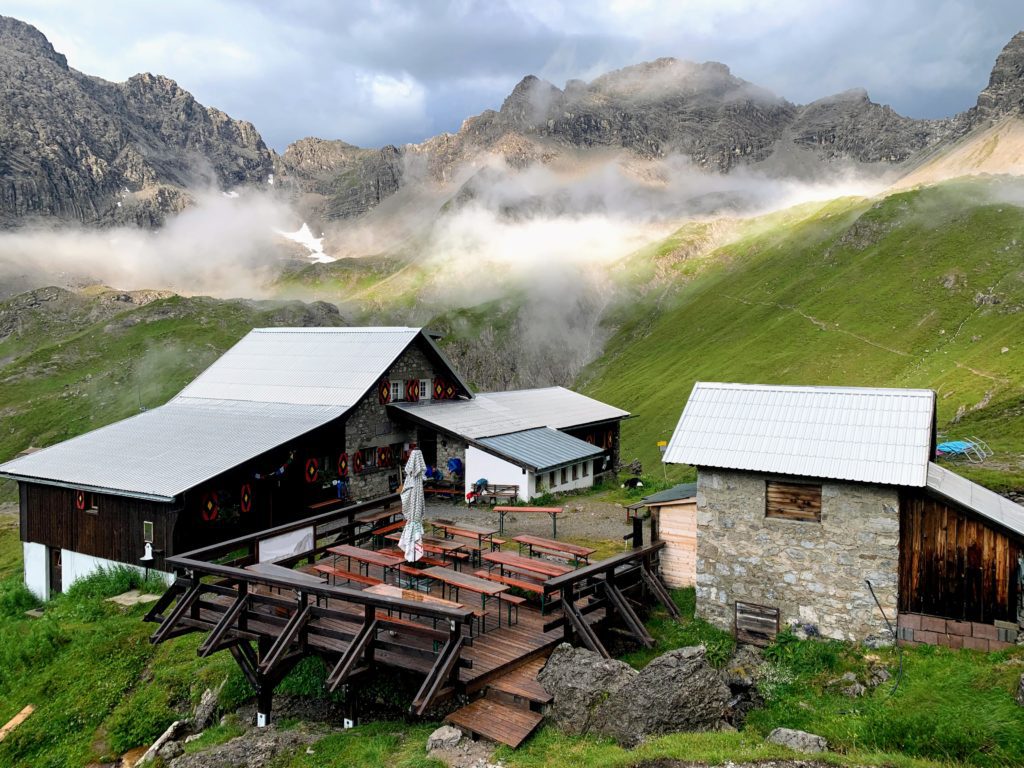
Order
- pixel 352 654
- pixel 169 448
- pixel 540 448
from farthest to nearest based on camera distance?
pixel 540 448, pixel 169 448, pixel 352 654

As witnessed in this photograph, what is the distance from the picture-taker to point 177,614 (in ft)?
56.0

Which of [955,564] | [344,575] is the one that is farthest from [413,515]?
[955,564]

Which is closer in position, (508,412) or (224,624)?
(224,624)

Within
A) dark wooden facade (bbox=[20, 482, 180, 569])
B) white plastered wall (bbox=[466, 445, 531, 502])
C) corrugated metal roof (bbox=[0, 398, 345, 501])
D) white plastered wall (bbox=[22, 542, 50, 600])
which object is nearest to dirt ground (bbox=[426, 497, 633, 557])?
white plastered wall (bbox=[466, 445, 531, 502])

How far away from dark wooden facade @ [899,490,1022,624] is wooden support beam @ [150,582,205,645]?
16258 millimetres

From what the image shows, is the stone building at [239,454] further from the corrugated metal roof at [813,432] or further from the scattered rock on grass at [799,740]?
the scattered rock on grass at [799,740]

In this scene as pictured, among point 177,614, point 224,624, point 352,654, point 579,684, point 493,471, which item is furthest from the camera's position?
point 493,471

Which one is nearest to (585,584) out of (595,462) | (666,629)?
(666,629)

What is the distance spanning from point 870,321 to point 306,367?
3571 inches

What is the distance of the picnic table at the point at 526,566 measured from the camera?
17.3 metres

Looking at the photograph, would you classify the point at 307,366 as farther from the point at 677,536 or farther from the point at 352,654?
the point at 352,654

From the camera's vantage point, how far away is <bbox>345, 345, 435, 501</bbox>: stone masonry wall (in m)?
34.3

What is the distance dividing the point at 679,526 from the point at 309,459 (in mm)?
18226

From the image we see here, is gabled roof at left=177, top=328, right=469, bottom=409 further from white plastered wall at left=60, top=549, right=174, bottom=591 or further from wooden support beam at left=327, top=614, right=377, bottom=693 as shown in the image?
wooden support beam at left=327, top=614, right=377, bottom=693
